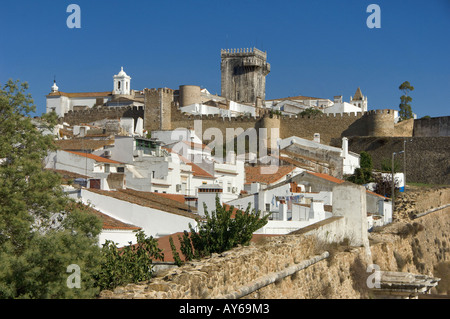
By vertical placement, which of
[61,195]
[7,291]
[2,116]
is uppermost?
[2,116]

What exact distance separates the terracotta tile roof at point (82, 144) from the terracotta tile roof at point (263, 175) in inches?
262

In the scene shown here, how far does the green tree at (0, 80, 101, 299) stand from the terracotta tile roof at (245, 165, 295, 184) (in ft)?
54.3

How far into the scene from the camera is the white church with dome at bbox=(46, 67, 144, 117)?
214 ft

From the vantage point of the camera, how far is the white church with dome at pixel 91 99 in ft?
214

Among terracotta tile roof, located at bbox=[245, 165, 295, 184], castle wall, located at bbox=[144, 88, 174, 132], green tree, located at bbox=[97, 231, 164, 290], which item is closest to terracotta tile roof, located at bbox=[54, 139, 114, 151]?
terracotta tile roof, located at bbox=[245, 165, 295, 184]

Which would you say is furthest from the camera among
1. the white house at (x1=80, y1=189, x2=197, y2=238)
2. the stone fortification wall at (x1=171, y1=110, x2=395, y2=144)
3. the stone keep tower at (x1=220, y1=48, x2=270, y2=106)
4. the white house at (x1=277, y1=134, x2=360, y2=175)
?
the stone keep tower at (x1=220, y1=48, x2=270, y2=106)

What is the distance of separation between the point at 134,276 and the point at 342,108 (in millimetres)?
57500

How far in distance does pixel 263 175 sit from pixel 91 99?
39753 mm

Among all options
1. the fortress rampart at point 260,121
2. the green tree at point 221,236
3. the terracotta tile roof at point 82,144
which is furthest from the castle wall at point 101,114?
the green tree at point 221,236

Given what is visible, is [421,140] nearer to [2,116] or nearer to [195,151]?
[195,151]

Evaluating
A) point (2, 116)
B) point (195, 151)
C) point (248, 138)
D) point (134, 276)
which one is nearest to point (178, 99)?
point (248, 138)

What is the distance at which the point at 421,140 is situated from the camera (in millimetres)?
47469

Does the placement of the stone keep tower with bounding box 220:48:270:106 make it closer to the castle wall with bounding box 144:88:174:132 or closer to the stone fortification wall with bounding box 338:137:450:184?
the castle wall with bounding box 144:88:174:132

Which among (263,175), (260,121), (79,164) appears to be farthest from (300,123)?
(79,164)
